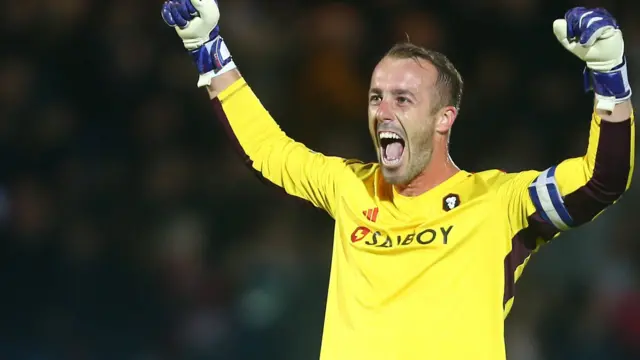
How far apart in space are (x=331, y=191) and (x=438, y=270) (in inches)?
18.6

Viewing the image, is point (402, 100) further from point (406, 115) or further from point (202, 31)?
point (202, 31)

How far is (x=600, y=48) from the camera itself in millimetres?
2350

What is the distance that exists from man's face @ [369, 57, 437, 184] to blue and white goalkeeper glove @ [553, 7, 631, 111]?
481 mm

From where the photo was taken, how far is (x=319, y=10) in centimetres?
521

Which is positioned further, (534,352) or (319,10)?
(319,10)

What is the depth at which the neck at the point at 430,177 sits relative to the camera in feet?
9.29

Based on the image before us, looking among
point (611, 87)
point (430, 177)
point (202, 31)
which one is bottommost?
point (430, 177)

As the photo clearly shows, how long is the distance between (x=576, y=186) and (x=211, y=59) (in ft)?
3.78

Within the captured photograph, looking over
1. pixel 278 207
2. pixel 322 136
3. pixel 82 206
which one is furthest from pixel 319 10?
pixel 82 206

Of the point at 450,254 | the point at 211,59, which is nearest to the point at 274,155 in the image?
the point at 211,59

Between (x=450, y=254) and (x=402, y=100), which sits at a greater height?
(x=402, y=100)

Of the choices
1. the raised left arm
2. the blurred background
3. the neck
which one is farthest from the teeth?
the blurred background

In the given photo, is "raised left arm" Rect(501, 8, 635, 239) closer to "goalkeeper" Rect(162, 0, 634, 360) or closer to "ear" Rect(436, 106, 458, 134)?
"goalkeeper" Rect(162, 0, 634, 360)

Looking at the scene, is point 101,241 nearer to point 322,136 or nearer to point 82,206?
point 82,206
